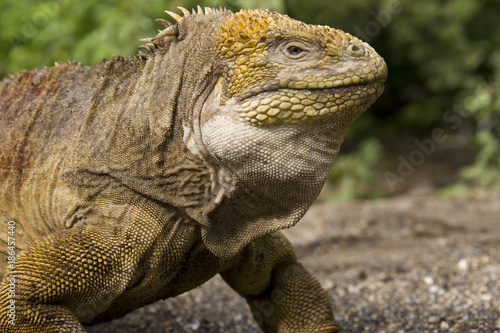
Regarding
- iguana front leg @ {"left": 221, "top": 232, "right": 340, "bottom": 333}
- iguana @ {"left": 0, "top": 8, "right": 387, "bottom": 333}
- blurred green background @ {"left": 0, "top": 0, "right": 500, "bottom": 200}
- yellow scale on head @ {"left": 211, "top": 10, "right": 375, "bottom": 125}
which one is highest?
yellow scale on head @ {"left": 211, "top": 10, "right": 375, "bottom": 125}

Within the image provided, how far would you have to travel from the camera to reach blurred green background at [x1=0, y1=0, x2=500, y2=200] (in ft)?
34.8

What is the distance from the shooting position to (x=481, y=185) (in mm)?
12070

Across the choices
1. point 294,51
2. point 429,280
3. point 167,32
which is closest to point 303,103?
point 294,51

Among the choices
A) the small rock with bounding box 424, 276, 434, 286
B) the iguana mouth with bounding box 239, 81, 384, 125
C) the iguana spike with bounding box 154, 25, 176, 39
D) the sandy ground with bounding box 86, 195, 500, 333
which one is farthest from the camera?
the small rock with bounding box 424, 276, 434, 286

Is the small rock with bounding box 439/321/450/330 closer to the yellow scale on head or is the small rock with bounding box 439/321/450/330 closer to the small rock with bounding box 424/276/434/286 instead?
the small rock with bounding box 424/276/434/286

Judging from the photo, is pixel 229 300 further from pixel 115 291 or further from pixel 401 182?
pixel 401 182

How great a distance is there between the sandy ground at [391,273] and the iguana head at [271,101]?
2306 millimetres

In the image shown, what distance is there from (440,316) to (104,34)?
23.0 ft

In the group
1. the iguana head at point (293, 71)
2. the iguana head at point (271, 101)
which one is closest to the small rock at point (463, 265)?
the iguana head at point (271, 101)

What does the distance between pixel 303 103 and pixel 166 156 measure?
92 cm

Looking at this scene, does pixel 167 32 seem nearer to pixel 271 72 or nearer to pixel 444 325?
pixel 271 72

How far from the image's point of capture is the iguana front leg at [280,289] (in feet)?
15.1

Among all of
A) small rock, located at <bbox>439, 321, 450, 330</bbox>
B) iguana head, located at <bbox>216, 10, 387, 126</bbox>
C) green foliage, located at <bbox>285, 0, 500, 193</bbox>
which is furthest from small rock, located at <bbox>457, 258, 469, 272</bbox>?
green foliage, located at <bbox>285, 0, 500, 193</bbox>

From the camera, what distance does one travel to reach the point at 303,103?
3.49 metres
